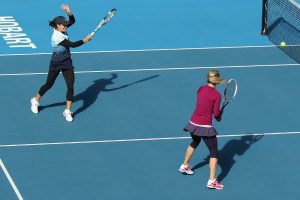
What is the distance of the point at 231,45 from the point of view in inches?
867

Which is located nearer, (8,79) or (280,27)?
(8,79)

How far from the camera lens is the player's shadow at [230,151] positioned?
1522 centimetres

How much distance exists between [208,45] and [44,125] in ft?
20.4

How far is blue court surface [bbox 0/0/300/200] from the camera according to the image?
575 inches

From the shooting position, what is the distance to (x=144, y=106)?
18000mm

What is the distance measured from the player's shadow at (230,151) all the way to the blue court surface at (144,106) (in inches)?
0.8

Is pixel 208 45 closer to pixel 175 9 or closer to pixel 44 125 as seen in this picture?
pixel 175 9

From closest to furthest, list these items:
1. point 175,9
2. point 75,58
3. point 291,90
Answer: point 291,90 → point 75,58 → point 175,9

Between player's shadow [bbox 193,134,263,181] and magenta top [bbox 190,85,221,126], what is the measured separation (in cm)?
122

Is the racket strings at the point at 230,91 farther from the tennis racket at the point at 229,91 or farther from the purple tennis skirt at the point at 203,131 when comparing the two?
the purple tennis skirt at the point at 203,131

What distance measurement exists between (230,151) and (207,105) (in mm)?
2173

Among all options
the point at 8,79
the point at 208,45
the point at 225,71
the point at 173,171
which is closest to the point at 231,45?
the point at 208,45

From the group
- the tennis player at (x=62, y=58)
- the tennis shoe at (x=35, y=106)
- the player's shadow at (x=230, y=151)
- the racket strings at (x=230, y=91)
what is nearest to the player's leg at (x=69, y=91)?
the tennis player at (x=62, y=58)

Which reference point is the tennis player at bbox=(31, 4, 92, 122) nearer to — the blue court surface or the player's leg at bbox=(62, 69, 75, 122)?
the player's leg at bbox=(62, 69, 75, 122)
